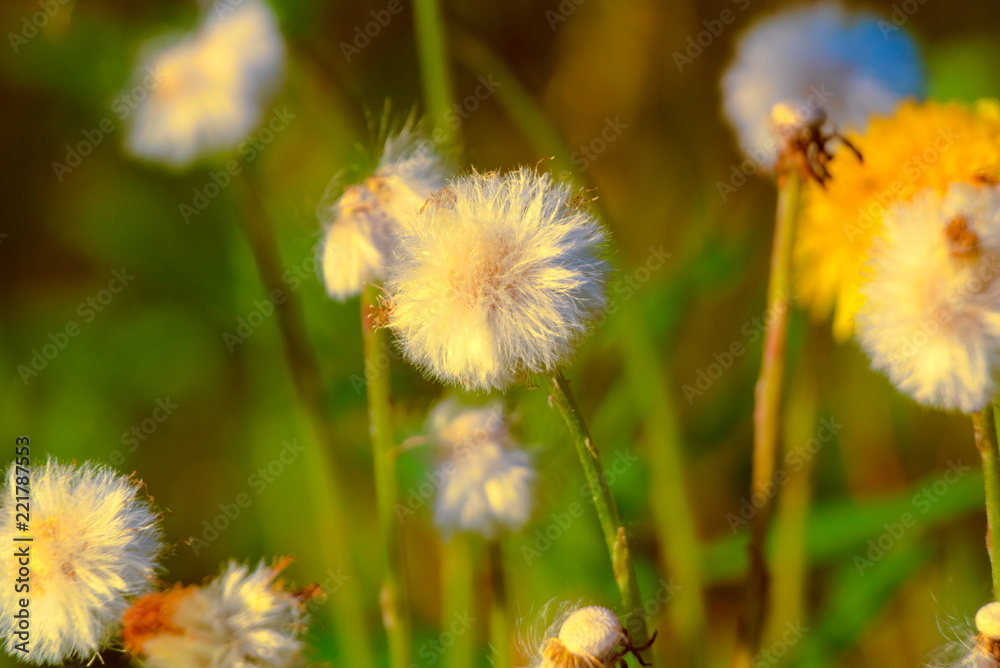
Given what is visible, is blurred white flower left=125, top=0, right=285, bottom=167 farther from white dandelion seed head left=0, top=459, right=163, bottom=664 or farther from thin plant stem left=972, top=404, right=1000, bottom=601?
thin plant stem left=972, top=404, right=1000, bottom=601

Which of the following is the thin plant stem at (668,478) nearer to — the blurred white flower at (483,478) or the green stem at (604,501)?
the blurred white flower at (483,478)

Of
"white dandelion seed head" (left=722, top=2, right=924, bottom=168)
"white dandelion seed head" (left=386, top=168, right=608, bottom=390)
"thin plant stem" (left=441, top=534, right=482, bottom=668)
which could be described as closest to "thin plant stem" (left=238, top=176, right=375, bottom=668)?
"thin plant stem" (left=441, top=534, right=482, bottom=668)

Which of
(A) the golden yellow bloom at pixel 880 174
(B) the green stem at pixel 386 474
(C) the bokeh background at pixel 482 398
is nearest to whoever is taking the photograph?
(B) the green stem at pixel 386 474

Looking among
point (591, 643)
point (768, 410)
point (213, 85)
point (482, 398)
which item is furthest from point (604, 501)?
point (213, 85)

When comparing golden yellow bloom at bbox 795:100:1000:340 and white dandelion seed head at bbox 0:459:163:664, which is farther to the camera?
golden yellow bloom at bbox 795:100:1000:340

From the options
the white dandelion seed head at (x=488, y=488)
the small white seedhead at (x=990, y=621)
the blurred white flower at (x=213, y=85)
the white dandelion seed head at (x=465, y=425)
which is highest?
the blurred white flower at (x=213, y=85)

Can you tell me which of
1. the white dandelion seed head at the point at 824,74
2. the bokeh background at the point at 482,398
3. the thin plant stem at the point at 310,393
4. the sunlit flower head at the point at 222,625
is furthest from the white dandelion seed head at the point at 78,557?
the white dandelion seed head at the point at 824,74
